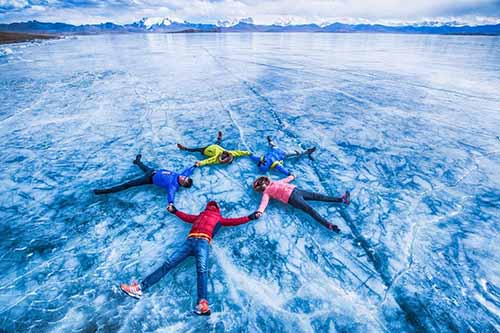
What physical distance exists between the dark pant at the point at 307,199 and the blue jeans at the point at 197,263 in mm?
1778

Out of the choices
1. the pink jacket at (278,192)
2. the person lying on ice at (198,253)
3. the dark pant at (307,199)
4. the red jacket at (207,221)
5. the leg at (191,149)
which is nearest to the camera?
the person lying on ice at (198,253)

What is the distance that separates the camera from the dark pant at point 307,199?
4.41 m

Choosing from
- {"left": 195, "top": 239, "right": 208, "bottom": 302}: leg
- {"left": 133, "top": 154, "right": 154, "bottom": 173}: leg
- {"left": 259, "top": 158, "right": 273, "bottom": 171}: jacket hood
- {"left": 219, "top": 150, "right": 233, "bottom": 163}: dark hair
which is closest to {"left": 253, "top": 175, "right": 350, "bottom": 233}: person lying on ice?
{"left": 259, "top": 158, "right": 273, "bottom": 171}: jacket hood

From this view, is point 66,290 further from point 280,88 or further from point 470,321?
point 280,88

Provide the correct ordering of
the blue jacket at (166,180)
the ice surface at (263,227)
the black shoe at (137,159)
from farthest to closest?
the black shoe at (137,159) → the blue jacket at (166,180) → the ice surface at (263,227)

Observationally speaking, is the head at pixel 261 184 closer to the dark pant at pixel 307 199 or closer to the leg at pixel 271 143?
the dark pant at pixel 307 199

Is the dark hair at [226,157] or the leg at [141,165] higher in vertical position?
the dark hair at [226,157]

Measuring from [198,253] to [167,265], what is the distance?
418mm

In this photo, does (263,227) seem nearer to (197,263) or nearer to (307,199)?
(307,199)

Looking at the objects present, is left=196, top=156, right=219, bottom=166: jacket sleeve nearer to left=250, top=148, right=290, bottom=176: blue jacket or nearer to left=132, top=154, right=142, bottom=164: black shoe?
left=250, top=148, right=290, bottom=176: blue jacket

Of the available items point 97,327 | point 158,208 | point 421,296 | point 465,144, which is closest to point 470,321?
point 421,296

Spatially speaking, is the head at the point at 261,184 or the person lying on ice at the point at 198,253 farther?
the head at the point at 261,184

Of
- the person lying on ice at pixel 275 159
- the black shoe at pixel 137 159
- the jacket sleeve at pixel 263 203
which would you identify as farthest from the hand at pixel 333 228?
the black shoe at pixel 137 159

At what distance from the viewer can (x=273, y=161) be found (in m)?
6.07
